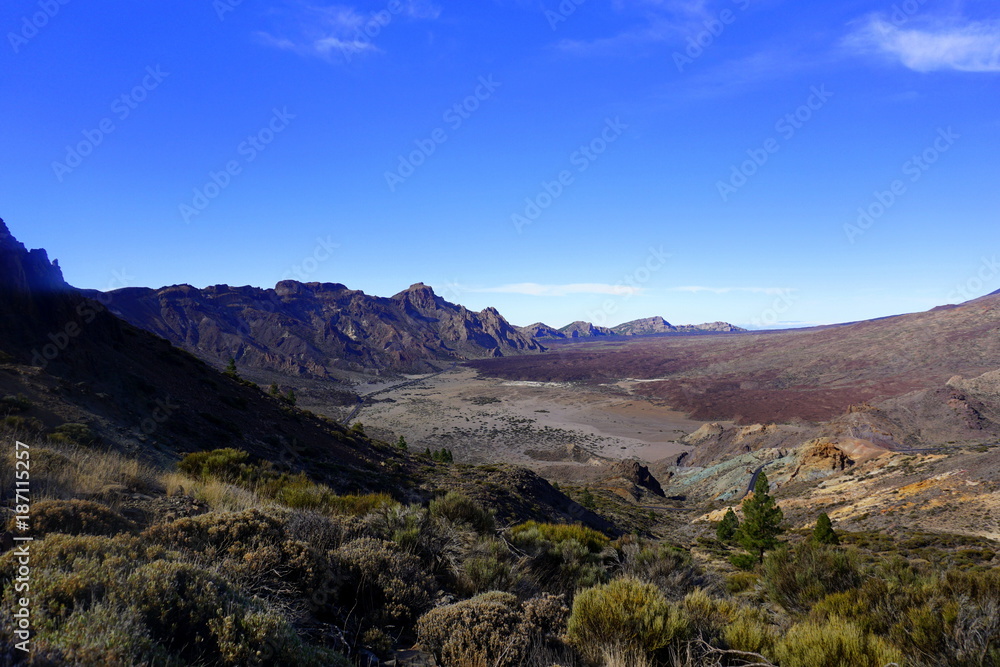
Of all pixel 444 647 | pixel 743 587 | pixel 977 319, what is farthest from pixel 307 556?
pixel 977 319

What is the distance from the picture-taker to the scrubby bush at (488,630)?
11.5 ft

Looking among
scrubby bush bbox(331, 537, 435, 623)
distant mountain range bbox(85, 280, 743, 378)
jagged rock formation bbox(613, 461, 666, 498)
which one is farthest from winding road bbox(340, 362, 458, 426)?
A: scrubby bush bbox(331, 537, 435, 623)

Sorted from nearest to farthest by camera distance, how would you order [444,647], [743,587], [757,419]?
[444,647], [743,587], [757,419]

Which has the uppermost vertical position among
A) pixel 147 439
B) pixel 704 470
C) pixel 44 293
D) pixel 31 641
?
pixel 44 293

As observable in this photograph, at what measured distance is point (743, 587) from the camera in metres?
9.14

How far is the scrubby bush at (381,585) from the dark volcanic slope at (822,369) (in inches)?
3401

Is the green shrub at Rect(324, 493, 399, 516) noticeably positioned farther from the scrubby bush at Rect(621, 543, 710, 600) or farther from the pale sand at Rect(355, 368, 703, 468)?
the pale sand at Rect(355, 368, 703, 468)

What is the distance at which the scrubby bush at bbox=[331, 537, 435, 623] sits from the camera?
421 cm

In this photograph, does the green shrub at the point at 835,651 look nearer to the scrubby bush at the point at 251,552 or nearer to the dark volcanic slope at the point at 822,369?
the scrubby bush at the point at 251,552

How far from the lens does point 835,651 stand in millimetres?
3408

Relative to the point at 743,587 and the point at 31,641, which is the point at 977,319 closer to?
the point at 743,587

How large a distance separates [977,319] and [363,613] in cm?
16235

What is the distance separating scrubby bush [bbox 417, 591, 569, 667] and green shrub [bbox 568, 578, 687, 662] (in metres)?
0.28

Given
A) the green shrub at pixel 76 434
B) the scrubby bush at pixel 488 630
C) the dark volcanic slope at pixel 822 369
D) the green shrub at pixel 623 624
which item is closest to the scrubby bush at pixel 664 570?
the green shrub at pixel 623 624
